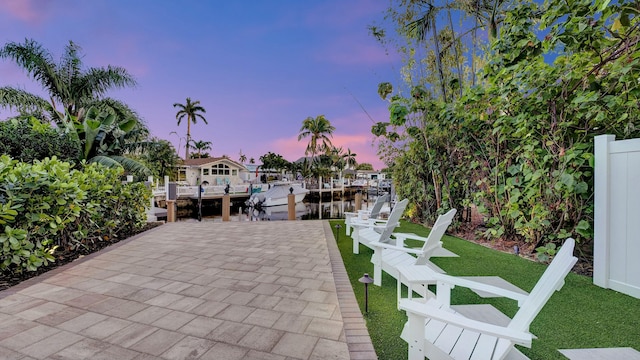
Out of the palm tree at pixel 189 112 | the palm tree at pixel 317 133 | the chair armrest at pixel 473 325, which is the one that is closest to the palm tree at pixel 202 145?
the palm tree at pixel 189 112

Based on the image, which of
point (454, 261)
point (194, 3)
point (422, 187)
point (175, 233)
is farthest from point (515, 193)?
point (194, 3)

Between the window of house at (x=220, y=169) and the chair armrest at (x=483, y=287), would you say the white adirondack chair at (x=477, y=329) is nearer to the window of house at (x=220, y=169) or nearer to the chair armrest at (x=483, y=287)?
the chair armrest at (x=483, y=287)

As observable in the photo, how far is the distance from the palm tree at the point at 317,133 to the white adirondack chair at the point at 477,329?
31.5 m

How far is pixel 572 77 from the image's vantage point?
12.1ft

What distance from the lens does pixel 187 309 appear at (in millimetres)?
2834

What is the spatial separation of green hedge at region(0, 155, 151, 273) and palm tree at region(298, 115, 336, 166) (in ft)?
91.5

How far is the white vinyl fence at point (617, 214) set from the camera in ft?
10.1

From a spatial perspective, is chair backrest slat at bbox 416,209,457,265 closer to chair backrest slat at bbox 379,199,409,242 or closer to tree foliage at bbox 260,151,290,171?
chair backrest slat at bbox 379,199,409,242

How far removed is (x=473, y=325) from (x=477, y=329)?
0.03m

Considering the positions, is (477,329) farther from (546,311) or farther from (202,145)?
(202,145)

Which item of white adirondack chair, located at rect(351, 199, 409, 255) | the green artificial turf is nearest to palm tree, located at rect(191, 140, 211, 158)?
white adirondack chair, located at rect(351, 199, 409, 255)

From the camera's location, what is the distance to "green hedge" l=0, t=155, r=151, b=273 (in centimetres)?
343

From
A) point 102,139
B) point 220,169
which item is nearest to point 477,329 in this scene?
point 102,139

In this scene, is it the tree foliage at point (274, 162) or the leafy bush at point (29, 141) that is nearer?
the leafy bush at point (29, 141)
